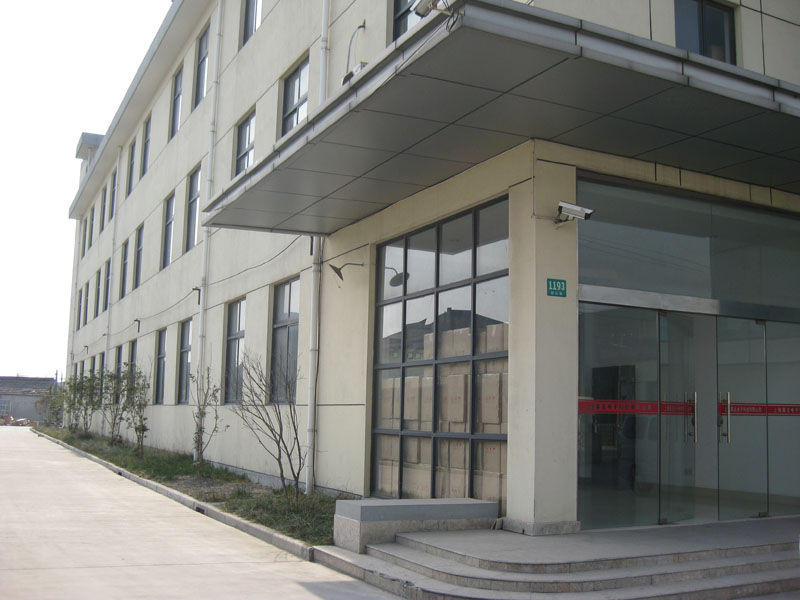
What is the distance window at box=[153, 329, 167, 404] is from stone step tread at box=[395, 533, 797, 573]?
1764cm

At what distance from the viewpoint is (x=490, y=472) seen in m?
9.94

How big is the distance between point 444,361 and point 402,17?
16.2 ft

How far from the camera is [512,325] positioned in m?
9.52

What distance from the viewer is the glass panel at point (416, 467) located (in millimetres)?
11305

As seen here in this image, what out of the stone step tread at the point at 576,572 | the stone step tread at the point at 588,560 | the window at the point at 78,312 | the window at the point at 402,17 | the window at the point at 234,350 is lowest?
the stone step tread at the point at 576,572

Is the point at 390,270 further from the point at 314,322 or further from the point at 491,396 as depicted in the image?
the point at 491,396

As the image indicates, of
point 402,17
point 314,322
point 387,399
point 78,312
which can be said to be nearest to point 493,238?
point 387,399

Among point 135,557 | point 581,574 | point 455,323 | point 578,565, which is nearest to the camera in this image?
point 581,574

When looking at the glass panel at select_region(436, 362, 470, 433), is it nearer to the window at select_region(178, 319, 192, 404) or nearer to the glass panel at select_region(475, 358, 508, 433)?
the glass panel at select_region(475, 358, 508, 433)

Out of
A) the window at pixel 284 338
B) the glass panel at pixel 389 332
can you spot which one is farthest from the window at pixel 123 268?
the glass panel at pixel 389 332

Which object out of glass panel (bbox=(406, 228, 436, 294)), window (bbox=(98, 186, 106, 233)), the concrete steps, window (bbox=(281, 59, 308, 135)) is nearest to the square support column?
the concrete steps

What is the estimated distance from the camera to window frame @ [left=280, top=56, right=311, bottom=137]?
15.2 meters

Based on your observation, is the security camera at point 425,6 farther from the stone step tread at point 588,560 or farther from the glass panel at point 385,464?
the glass panel at point 385,464

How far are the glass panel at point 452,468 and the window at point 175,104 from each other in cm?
1785
